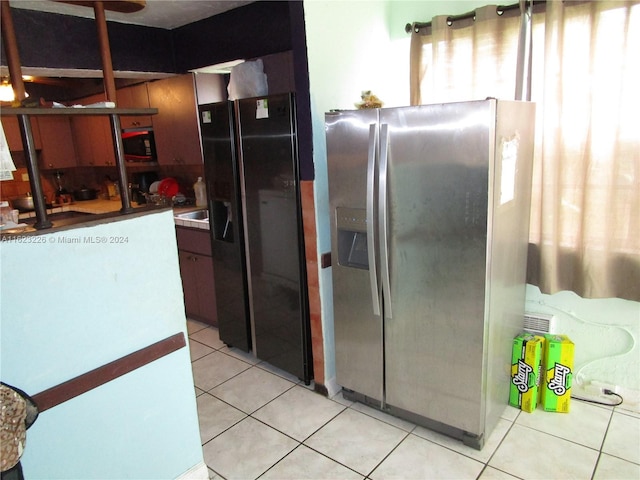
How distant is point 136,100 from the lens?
159 inches

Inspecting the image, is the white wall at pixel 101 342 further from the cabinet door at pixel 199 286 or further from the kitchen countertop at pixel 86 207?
the kitchen countertop at pixel 86 207

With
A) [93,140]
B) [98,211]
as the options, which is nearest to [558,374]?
[98,211]

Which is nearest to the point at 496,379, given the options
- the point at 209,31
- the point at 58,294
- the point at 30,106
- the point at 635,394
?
the point at 635,394

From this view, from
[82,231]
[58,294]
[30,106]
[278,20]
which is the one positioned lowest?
[58,294]

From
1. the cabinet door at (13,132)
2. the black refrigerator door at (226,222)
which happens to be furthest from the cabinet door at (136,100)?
the black refrigerator door at (226,222)

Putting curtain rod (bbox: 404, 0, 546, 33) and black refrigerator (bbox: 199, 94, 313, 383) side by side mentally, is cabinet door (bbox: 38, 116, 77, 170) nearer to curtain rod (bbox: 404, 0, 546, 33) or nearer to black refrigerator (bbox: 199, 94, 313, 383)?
black refrigerator (bbox: 199, 94, 313, 383)

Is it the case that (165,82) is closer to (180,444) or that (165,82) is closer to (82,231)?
(82,231)

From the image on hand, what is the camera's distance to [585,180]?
2221 millimetres

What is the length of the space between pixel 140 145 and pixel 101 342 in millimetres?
2917

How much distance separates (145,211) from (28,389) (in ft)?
2.42

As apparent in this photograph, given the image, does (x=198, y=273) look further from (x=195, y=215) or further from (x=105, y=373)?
(x=105, y=373)

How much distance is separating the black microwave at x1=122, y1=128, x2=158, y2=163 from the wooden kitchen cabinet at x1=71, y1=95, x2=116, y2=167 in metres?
→ 0.41

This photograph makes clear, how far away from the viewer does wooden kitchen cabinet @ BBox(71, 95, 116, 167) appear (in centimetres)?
459

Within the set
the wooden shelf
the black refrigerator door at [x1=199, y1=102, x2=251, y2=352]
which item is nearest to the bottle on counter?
the black refrigerator door at [x1=199, y1=102, x2=251, y2=352]
